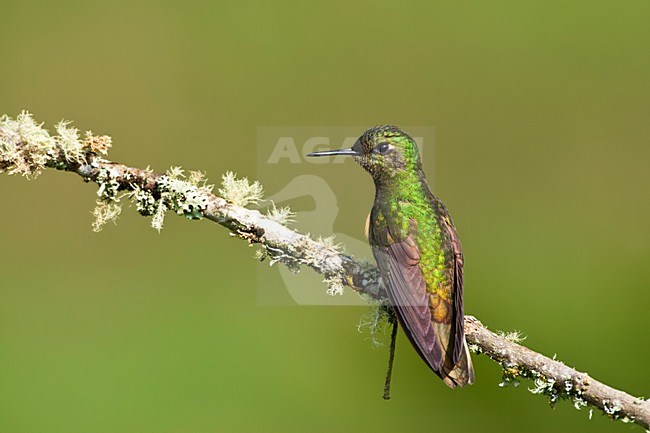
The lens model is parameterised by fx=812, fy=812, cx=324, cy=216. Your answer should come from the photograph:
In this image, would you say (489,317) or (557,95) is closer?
(489,317)

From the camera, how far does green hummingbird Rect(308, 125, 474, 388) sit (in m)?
2.21

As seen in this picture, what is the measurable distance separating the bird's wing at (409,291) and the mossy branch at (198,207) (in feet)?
0.20

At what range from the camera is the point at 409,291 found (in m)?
2.30

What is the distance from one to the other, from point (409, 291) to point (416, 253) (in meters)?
0.16

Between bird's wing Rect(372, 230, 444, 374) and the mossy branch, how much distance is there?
6 cm

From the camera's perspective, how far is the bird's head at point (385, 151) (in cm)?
252

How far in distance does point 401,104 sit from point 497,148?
38.1 inches

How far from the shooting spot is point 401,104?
7.44 meters

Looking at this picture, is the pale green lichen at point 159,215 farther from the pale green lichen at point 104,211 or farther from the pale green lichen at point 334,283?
the pale green lichen at point 334,283

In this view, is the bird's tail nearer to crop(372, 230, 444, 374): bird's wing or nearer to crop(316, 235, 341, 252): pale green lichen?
crop(372, 230, 444, 374): bird's wing

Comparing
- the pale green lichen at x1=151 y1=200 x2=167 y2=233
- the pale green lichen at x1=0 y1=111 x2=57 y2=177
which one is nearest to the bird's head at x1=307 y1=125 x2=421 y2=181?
the pale green lichen at x1=151 y1=200 x2=167 y2=233

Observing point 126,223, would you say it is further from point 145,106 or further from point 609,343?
point 609,343

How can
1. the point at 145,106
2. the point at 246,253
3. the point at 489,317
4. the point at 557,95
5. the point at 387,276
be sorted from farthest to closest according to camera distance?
the point at 557,95
the point at 145,106
the point at 246,253
the point at 489,317
the point at 387,276

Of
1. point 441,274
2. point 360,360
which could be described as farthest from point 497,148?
point 441,274
